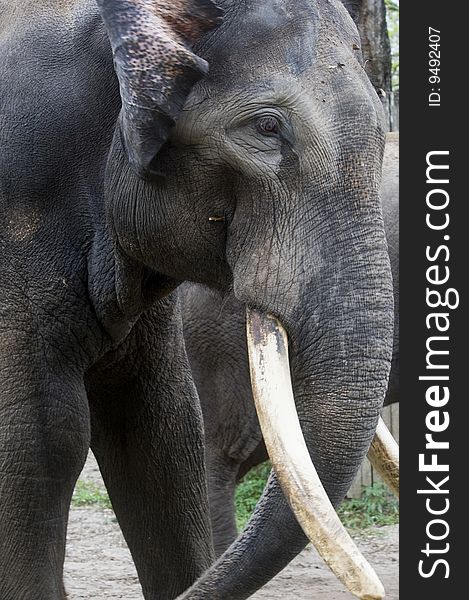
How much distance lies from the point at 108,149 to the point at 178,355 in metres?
0.77

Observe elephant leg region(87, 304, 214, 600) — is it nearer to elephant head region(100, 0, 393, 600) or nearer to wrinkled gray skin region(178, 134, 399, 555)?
elephant head region(100, 0, 393, 600)

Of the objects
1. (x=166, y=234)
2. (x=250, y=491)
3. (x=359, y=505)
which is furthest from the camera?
(x=250, y=491)

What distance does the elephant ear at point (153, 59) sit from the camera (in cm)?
311

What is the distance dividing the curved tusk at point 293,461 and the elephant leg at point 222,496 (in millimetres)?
2995

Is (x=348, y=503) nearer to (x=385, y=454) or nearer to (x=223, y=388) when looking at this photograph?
(x=223, y=388)

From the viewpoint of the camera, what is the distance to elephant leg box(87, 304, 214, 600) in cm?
404

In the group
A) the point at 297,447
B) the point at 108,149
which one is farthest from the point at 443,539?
the point at 108,149

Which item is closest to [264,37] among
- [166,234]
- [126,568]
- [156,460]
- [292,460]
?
[166,234]

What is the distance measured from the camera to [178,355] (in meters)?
4.09

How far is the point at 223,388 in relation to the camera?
6012 mm

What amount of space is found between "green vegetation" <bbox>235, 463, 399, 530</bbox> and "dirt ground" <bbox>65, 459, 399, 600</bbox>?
172 mm

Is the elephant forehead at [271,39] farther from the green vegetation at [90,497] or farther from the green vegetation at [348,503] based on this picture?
the green vegetation at [90,497]

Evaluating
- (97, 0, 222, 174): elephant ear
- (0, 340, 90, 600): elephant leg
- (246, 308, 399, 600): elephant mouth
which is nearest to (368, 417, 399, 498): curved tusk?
(246, 308, 399, 600): elephant mouth

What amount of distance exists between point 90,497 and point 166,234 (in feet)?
16.4
